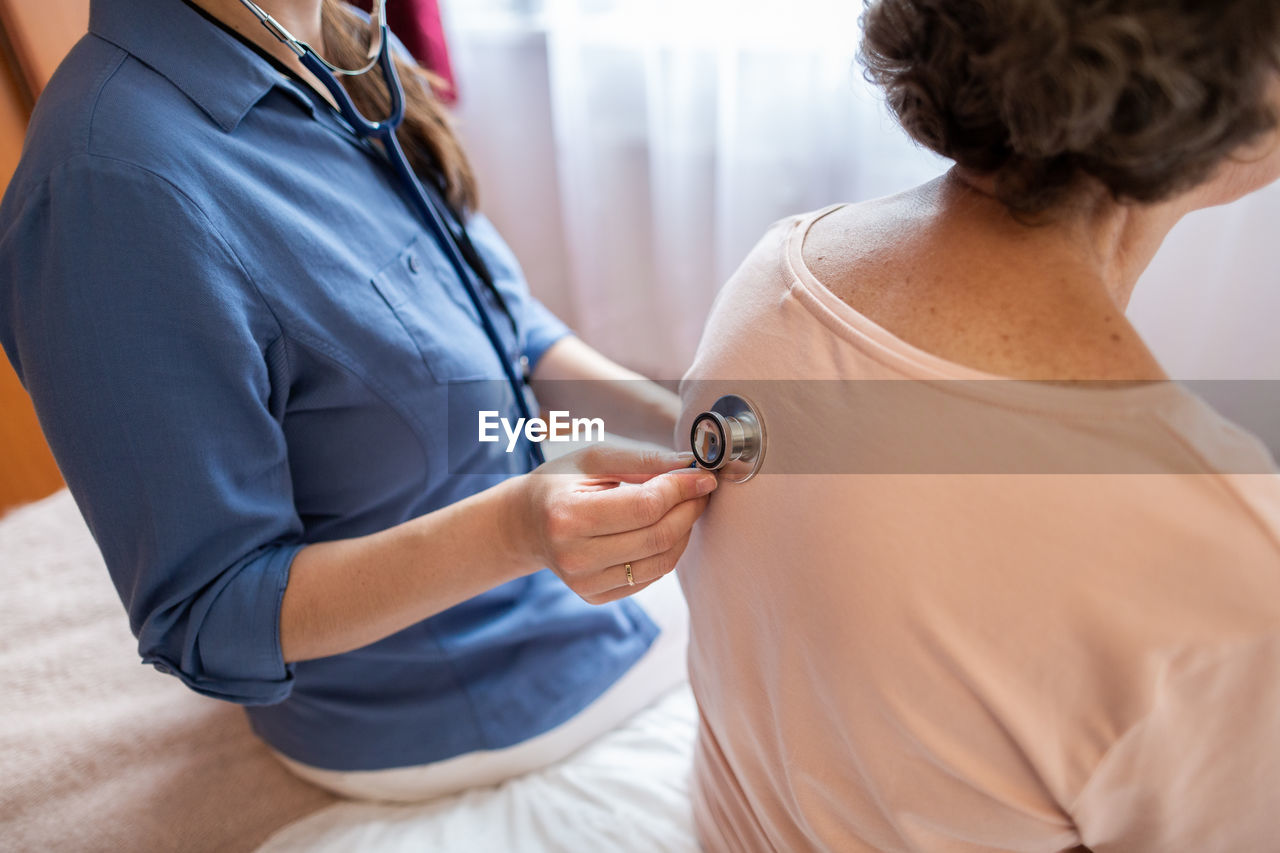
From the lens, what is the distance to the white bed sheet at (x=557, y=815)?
0.76 metres

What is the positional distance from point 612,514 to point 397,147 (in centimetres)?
46

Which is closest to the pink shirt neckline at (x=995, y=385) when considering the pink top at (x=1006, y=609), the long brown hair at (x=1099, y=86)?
the pink top at (x=1006, y=609)

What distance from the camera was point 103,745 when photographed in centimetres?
85

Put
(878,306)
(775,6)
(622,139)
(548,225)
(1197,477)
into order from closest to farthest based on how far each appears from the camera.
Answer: (1197,477) → (878,306) → (775,6) → (622,139) → (548,225)

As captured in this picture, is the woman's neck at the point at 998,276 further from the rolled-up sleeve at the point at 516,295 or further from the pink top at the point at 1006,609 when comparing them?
the rolled-up sleeve at the point at 516,295

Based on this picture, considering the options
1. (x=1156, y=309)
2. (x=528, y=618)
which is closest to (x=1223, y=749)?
(x=528, y=618)

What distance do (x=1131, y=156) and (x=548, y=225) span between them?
174cm

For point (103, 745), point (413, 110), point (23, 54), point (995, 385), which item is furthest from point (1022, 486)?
point (23, 54)

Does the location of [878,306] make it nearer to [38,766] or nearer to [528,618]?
[528,618]

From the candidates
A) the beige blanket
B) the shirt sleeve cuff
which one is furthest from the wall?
the shirt sleeve cuff

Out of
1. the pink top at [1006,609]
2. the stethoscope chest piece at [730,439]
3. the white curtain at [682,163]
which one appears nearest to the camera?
the pink top at [1006,609]

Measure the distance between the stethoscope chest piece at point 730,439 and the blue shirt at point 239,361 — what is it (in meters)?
0.29

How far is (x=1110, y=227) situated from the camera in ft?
1.73

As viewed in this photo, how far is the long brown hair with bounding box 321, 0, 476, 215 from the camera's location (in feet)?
2.80
